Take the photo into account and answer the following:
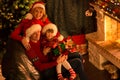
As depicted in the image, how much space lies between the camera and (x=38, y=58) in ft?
10.5

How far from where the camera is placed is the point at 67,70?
326 centimetres

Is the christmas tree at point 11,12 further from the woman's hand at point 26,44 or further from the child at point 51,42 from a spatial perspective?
the woman's hand at point 26,44

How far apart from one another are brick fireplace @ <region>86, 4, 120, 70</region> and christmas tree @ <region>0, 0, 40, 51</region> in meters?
0.93

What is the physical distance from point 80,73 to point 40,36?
591 mm

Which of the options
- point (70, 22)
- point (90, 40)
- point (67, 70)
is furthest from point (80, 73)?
point (70, 22)

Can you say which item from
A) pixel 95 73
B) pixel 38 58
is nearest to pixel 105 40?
pixel 95 73

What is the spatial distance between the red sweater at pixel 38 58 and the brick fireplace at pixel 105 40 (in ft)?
3.31

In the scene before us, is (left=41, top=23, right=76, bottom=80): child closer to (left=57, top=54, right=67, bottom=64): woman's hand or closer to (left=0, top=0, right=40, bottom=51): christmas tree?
(left=57, top=54, right=67, bottom=64): woman's hand

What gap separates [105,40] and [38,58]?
130 centimetres

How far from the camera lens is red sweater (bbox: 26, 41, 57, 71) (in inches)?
125

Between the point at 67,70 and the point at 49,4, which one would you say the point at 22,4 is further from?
the point at 67,70

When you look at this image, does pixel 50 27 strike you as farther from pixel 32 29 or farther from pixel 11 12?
pixel 11 12

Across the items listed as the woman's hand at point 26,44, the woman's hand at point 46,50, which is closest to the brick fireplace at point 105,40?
the woman's hand at point 46,50

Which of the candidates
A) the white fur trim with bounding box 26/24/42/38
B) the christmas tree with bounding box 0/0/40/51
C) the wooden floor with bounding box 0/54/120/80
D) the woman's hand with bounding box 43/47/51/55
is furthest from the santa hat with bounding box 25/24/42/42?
the wooden floor with bounding box 0/54/120/80
